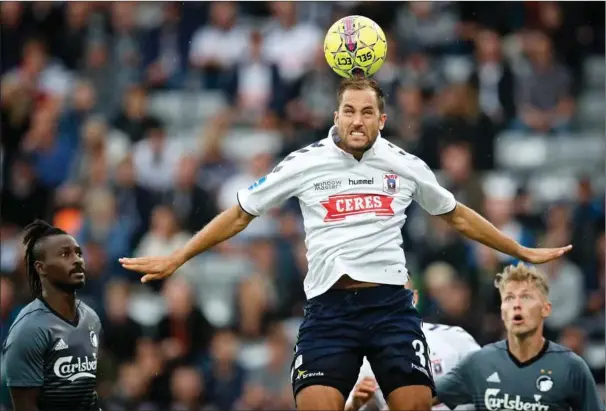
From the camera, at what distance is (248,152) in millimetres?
14531

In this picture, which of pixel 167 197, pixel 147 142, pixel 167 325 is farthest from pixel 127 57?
pixel 167 325

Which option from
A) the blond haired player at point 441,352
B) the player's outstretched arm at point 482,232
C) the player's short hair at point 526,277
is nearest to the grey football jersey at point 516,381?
the blond haired player at point 441,352

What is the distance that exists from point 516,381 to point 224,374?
4477 mm

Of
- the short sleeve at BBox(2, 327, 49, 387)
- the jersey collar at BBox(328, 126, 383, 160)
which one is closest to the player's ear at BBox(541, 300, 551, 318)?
the jersey collar at BBox(328, 126, 383, 160)

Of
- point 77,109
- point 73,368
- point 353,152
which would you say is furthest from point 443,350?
point 77,109

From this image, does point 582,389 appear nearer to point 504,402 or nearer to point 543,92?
point 504,402

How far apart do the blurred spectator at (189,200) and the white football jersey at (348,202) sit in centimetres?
626

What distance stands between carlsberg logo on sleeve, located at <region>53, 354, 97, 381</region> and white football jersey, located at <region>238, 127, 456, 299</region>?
1363 mm

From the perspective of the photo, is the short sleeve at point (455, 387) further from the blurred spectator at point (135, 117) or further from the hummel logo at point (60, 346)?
the blurred spectator at point (135, 117)

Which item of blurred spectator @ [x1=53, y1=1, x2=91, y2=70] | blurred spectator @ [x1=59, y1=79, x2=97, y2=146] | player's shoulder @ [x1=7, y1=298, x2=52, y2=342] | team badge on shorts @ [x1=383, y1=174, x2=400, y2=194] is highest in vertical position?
blurred spectator @ [x1=53, y1=1, x2=91, y2=70]

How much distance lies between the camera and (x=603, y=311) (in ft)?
41.1

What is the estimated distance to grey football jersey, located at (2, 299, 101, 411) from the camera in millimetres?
7051

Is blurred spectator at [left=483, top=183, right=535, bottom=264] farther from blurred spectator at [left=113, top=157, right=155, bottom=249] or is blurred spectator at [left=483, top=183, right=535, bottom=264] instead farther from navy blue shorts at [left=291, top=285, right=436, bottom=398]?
navy blue shorts at [left=291, top=285, right=436, bottom=398]

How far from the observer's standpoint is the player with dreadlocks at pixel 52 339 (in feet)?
23.1
